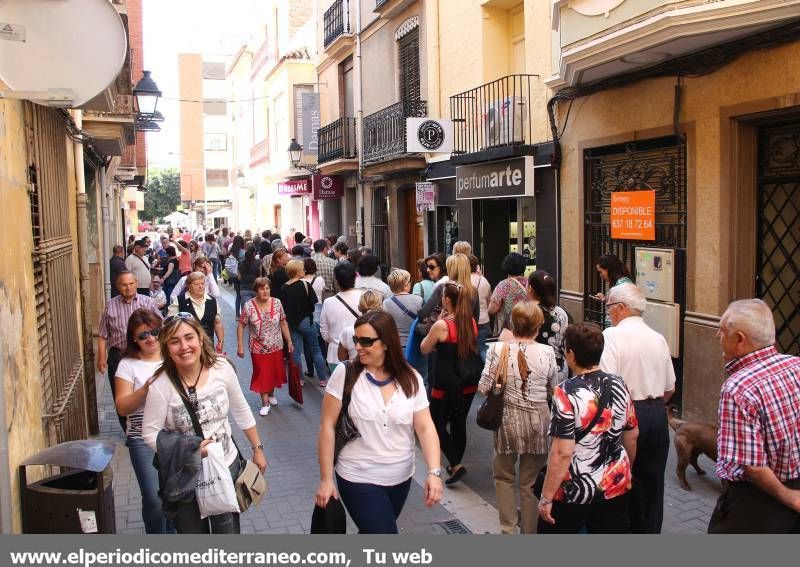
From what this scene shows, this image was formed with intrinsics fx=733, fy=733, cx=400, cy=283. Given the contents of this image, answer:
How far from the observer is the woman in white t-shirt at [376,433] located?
378 cm

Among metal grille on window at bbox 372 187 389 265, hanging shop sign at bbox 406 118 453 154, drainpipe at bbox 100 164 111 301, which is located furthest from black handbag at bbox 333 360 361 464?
metal grille on window at bbox 372 187 389 265

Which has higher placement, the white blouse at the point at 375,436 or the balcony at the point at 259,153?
the balcony at the point at 259,153

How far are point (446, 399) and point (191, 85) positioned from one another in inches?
2126

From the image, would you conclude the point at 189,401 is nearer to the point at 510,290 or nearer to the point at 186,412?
the point at 186,412

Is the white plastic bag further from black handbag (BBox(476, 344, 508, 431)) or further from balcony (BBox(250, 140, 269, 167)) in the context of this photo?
balcony (BBox(250, 140, 269, 167))

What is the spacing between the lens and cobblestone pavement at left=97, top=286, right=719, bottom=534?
5371 millimetres

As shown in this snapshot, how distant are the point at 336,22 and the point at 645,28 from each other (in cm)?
1508

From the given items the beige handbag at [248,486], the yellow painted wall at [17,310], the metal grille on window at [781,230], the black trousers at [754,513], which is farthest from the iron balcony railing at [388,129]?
the black trousers at [754,513]

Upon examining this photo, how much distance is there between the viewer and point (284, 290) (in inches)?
369

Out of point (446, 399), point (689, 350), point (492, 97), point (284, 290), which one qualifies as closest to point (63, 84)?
point (446, 399)

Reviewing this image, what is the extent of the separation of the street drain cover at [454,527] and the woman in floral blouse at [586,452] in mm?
1558

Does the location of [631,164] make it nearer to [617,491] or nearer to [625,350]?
[625,350]

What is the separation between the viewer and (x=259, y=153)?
3191 cm

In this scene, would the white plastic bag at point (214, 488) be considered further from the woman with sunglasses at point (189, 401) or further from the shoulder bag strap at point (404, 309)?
the shoulder bag strap at point (404, 309)
